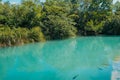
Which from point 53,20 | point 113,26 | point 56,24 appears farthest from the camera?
point 113,26

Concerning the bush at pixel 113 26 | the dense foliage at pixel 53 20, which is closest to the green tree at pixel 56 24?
the dense foliage at pixel 53 20

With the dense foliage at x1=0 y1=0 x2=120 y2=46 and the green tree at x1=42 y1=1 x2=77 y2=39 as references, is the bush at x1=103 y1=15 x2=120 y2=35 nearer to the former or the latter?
the dense foliage at x1=0 y1=0 x2=120 y2=46

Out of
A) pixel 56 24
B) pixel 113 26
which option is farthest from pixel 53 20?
pixel 113 26

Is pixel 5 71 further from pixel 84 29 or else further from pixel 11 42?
pixel 84 29

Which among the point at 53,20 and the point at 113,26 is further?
the point at 113,26

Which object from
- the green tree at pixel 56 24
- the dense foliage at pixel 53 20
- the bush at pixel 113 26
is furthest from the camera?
the bush at pixel 113 26

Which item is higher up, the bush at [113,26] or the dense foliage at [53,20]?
the dense foliage at [53,20]

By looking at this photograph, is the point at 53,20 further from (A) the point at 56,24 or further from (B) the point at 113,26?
(B) the point at 113,26

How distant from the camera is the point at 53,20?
2808 cm

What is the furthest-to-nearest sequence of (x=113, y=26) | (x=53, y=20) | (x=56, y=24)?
(x=113, y=26), (x=53, y=20), (x=56, y=24)

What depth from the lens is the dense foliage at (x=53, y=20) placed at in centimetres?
2426

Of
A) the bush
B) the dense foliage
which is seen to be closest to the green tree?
the dense foliage

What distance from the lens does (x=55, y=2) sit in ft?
102

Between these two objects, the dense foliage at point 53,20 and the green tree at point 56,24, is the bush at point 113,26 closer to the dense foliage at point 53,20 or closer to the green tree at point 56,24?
the dense foliage at point 53,20
